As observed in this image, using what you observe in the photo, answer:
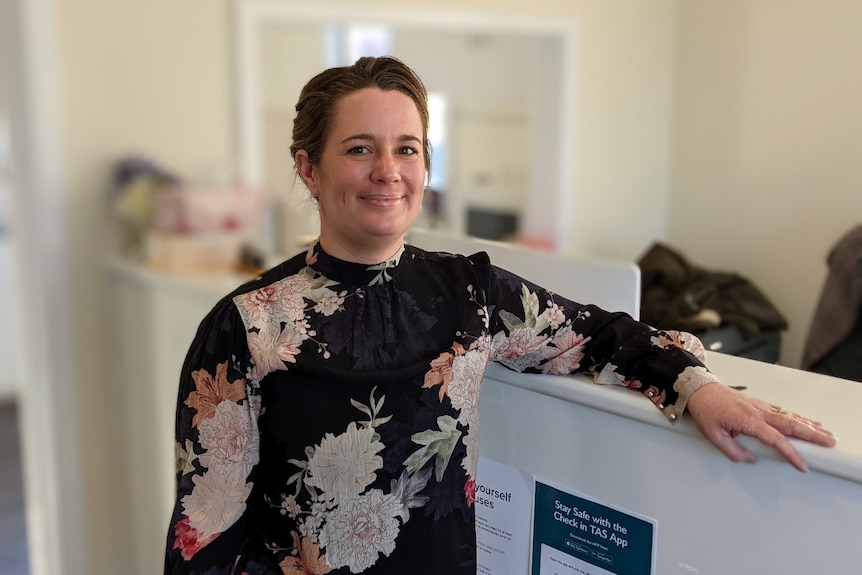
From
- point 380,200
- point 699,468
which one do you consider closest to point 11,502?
point 380,200

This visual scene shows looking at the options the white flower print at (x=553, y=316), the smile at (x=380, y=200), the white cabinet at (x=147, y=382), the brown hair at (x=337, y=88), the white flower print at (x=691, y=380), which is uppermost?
the brown hair at (x=337, y=88)

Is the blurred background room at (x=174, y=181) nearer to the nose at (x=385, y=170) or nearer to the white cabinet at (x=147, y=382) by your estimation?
the white cabinet at (x=147, y=382)

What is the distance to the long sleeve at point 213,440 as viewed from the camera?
0.96 metres

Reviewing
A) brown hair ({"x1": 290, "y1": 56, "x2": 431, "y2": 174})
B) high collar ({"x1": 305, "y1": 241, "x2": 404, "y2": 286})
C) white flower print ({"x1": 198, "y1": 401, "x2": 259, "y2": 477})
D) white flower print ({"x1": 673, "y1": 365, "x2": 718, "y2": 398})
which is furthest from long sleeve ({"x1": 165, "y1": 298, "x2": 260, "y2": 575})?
white flower print ({"x1": 673, "y1": 365, "x2": 718, "y2": 398})

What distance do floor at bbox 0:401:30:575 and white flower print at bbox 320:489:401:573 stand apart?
2.23 metres

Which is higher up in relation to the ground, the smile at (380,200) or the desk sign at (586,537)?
the smile at (380,200)

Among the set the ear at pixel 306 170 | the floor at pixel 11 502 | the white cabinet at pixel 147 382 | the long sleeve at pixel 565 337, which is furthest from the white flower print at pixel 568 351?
the floor at pixel 11 502

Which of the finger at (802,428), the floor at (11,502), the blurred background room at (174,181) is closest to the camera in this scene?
the finger at (802,428)

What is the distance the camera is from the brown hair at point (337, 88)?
95 cm

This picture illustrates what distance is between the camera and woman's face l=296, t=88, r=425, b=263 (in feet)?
3.09

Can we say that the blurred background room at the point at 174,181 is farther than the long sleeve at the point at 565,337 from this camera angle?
Yes

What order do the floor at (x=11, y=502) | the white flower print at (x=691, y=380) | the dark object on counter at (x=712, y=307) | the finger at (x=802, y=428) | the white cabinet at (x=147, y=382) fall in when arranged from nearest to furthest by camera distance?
1. the finger at (x=802, y=428)
2. the white flower print at (x=691, y=380)
3. the dark object on counter at (x=712, y=307)
4. the white cabinet at (x=147, y=382)
5. the floor at (x=11, y=502)

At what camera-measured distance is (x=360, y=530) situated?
0.97m

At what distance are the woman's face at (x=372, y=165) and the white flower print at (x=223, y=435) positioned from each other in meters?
0.24
